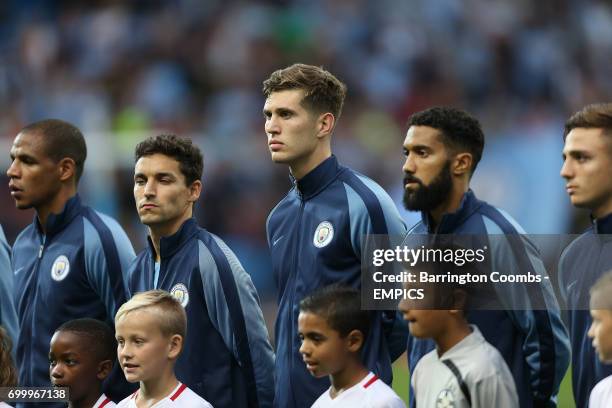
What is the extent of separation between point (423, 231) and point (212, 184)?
7.71 metres

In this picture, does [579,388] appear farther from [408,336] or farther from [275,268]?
[275,268]

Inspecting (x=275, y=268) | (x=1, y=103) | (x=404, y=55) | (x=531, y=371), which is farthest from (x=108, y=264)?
(x=404, y=55)

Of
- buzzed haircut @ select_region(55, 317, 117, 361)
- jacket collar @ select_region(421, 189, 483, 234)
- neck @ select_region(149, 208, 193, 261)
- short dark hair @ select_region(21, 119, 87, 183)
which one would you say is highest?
short dark hair @ select_region(21, 119, 87, 183)

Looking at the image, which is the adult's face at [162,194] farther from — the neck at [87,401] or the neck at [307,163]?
the neck at [87,401]

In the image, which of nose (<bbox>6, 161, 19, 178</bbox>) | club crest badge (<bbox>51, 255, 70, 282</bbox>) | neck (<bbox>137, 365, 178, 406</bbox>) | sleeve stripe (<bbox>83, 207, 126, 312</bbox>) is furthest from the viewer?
nose (<bbox>6, 161, 19, 178</bbox>)

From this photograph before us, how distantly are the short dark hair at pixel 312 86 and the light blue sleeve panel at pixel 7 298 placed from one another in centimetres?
149

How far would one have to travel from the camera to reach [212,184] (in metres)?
13.0

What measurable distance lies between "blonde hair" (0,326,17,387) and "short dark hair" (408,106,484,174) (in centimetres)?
200

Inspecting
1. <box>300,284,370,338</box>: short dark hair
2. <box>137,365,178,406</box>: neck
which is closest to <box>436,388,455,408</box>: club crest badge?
<box>300,284,370,338</box>: short dark hair

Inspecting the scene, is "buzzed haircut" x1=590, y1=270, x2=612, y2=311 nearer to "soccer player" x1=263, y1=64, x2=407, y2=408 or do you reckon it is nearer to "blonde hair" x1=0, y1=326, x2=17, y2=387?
"soccer player" x1=263, y1=64, x2=407, y2=408

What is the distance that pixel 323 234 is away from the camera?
18.7 ft

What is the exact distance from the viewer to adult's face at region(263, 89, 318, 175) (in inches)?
228

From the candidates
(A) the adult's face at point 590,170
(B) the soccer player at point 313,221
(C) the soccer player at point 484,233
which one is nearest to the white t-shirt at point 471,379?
(C) the soccer player at point 484,233

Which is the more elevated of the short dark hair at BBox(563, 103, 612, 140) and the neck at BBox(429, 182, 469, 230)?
the short dark hair at BBox(563, 103, 612, 140)
